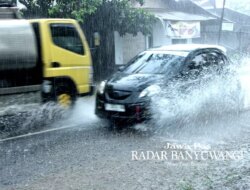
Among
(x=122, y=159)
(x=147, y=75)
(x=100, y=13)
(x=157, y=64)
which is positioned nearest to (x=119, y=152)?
(x=122, y=159)

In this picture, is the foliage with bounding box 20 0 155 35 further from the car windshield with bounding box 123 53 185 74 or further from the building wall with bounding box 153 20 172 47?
the building wall with bounding box 153 20 172 47

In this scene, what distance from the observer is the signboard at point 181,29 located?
23027 mm

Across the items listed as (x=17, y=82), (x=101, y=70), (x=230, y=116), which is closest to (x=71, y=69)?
(x=17, y=82)

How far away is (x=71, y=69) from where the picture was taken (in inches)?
382

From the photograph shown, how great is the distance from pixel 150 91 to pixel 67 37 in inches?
111

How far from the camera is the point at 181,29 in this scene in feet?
78.5

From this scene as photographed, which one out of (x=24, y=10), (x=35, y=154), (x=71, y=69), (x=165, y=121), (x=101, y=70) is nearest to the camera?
(x=35, y=154)

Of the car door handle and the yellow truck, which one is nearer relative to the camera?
the yellow truck

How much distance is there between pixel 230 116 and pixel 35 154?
4774mm

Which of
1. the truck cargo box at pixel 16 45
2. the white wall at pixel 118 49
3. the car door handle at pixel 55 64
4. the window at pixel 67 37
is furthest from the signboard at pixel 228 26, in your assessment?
the truck cargo box at pixel 16 45

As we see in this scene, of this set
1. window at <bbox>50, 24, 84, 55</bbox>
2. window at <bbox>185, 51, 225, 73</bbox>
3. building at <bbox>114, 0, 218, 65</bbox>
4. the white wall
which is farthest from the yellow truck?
the white wall

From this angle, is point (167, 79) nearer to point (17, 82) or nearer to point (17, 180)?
point (17, 82)

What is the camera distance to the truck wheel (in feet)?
30.9

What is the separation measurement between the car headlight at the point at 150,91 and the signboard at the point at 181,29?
49.7 feet
